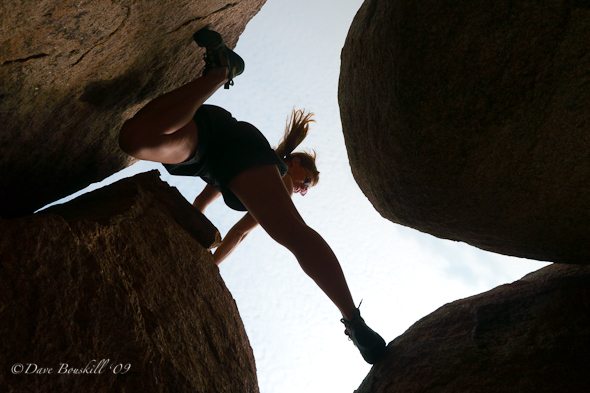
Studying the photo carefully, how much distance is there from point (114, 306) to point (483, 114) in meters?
1.89

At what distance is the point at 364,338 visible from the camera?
295cm

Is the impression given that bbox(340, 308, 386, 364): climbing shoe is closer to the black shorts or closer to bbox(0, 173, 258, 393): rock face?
bbox(0, 173, 258, 393): rock face

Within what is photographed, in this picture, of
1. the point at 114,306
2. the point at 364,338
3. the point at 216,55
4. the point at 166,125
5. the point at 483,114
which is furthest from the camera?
the point at 216,55

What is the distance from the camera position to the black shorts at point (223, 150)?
3.20 m

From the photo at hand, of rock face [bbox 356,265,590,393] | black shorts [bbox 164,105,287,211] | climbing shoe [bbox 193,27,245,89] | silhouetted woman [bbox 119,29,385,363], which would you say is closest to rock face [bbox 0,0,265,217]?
climbing shoe [bbox 193,27,245,89]

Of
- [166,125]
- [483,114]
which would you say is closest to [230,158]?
[166,125]

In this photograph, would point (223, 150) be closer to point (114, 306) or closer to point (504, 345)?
point (114, 306)

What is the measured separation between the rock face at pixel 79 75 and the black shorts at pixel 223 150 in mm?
463

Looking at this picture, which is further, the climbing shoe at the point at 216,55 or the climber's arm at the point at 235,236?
the climber's arm at the point at 235,236

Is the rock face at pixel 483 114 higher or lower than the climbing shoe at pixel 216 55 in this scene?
lower

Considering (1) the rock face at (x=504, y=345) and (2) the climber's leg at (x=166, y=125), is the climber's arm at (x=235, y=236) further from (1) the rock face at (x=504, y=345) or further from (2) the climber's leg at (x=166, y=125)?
(1) the rock face at (x=504, y=345)

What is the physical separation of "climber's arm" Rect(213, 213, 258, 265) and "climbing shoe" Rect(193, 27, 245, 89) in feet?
4.86

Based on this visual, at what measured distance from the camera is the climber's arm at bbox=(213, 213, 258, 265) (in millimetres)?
4340

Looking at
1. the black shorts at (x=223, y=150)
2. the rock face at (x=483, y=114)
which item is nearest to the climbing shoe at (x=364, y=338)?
the rock face at (x=483, y=114)
